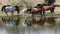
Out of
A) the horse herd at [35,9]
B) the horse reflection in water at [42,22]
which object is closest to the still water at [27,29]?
the horse reflection in water at [42,22]

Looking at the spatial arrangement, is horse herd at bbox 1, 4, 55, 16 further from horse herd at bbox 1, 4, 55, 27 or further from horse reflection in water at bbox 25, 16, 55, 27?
horse reflection in water at bbox 25, 16, 55, 27

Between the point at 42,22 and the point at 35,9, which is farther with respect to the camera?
the point at 35,9

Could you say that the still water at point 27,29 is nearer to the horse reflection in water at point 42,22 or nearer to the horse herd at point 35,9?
the horse reflection in water at point 42,22

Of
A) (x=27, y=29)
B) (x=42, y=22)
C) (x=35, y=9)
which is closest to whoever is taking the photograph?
(x=27, y=29)

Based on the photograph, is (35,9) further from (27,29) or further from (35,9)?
(27,29)

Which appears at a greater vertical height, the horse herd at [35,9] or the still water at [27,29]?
the horse herd at [35,9]

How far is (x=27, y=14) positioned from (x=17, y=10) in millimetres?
189

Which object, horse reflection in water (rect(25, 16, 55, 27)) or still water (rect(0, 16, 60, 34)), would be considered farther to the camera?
horse reflection in water (rect(25, 16, 55, 27))

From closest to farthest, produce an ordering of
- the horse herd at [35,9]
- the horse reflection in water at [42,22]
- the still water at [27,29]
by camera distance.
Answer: the still water at [27,29]
the horse reflection in water at [42,22]
the horse herd at [35,9]

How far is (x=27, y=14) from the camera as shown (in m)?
2.88

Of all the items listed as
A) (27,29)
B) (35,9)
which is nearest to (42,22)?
(35,9)

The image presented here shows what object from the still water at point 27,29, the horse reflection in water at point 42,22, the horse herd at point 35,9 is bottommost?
the still water at point 27,29

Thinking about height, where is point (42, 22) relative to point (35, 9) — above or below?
below

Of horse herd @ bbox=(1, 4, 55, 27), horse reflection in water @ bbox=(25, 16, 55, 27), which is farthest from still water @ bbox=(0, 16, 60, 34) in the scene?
horse herd @ bbox=(1, 4, 55, 27)
